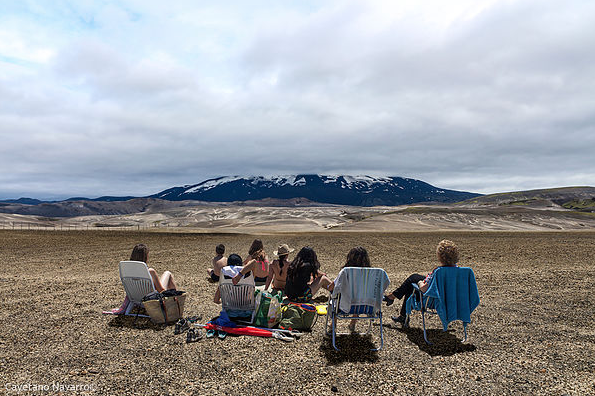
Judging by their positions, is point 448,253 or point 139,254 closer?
point 448,253

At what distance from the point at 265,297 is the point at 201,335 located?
1.15 metres

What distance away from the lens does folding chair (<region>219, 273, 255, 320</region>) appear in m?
5.66

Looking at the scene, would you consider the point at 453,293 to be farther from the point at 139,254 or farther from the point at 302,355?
the point at 139,254

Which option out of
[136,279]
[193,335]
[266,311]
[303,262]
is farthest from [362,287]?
[136,279]

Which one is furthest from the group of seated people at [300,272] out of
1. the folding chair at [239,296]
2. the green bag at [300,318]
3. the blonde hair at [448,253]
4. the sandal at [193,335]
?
the sandal at [193,335]

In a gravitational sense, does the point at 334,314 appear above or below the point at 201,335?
above

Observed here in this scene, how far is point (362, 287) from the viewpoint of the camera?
512cm

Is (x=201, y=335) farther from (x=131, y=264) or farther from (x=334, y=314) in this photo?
(x=334, y=314)

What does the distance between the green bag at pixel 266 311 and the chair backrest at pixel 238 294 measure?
12 cm

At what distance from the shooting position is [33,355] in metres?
4.69

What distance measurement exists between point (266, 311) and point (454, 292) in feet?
9.85

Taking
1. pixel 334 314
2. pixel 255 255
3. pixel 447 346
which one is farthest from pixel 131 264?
pixel 447 346

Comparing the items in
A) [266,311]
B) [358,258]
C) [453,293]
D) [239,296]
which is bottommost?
[266,311]

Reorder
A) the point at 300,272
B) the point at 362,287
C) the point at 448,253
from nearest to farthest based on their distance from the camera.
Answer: the point at 362,287
the point at 448,253
the point at 300,272
